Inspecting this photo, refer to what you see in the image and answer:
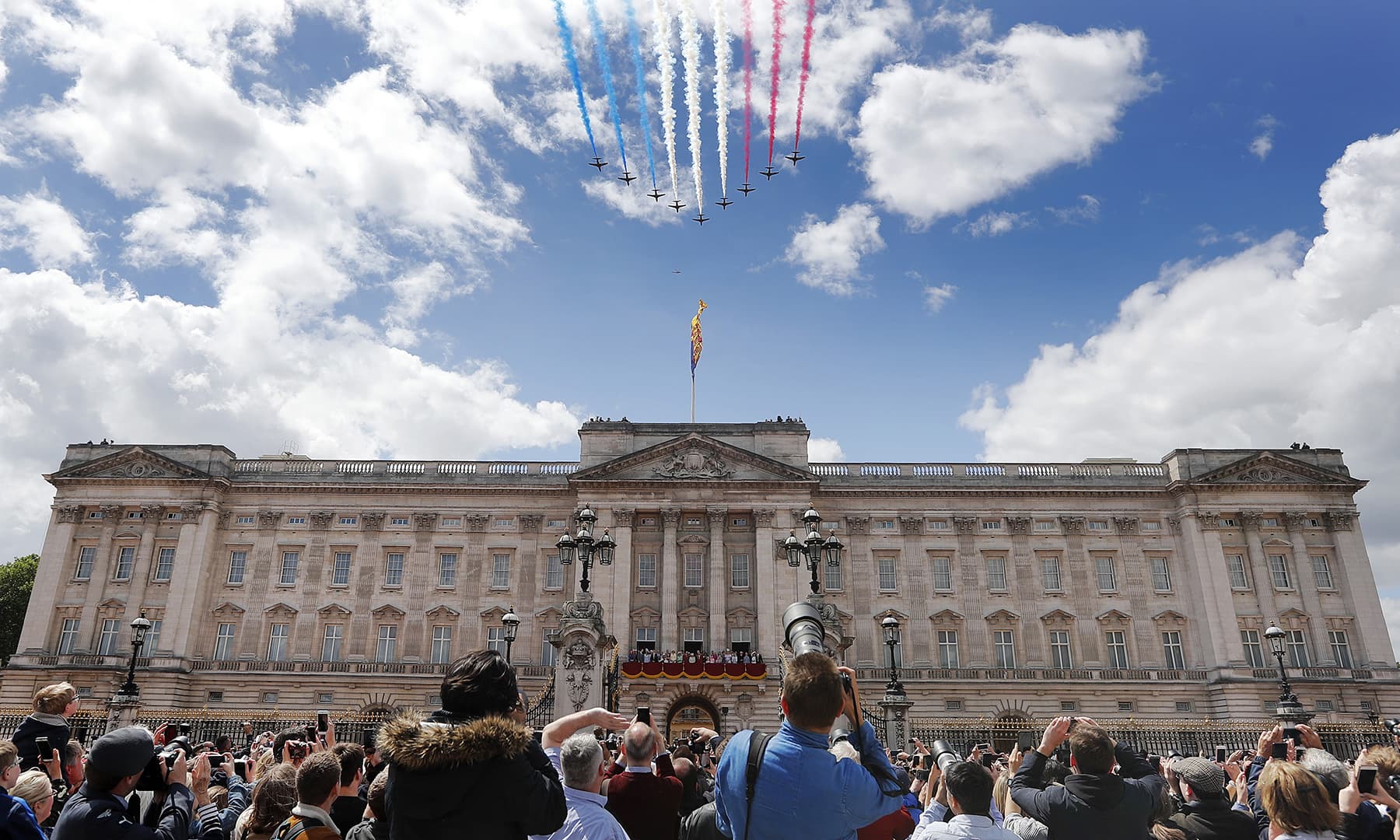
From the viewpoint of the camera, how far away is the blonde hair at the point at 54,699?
26.8 ft

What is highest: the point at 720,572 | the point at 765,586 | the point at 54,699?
the point at 720,572

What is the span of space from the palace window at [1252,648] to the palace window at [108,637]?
194ft

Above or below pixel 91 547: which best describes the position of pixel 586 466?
above

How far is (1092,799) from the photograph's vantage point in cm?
639

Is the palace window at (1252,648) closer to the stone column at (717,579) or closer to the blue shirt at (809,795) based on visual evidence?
the stone column at (717,579)

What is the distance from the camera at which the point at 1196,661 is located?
47219 mm

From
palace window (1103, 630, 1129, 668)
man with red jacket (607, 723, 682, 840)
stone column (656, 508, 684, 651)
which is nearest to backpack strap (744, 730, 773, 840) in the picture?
man with red jacket (607, 723, 682, 840)

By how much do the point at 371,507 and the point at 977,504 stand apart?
113ft

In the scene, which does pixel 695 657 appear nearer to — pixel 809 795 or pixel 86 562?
pixel 86 562

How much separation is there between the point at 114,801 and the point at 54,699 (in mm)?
3730

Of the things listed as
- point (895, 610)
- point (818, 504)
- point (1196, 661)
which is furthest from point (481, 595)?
point (1196, 661)

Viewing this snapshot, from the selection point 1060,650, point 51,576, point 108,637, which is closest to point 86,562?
point 51,576

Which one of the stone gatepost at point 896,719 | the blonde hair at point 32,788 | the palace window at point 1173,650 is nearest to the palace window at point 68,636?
the stone gatepost at point 896,719

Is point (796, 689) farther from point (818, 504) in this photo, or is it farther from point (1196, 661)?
point (1196, 661)
